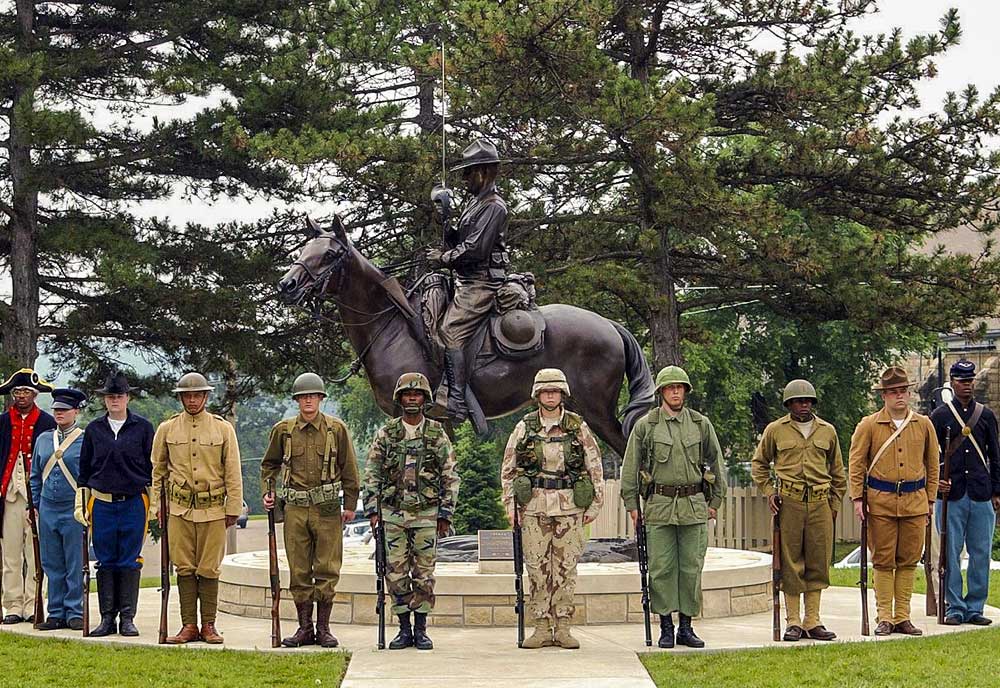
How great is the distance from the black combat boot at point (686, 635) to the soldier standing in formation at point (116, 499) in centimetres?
431

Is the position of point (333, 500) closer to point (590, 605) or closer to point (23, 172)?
point (590, 605)

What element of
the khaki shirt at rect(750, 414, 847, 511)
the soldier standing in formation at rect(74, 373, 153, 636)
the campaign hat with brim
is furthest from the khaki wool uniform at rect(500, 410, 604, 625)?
the campaign hat with brim

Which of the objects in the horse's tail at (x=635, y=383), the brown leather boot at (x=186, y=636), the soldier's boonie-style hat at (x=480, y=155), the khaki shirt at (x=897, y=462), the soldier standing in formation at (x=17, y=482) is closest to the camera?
the brown leather boot at (x=186, y=636)

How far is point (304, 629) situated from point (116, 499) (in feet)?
6.27

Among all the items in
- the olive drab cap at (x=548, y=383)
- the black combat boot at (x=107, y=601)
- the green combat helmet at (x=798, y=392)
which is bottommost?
the black combat boot at (x=107, y=601)

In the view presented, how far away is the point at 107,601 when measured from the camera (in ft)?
37.2

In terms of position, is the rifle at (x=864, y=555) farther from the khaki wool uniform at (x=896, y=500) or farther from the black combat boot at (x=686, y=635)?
the black combat boot at (x=686, y=635)

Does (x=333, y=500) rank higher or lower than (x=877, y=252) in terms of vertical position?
lower

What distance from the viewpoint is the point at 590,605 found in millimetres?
11953

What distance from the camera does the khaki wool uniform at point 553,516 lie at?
10445 mm

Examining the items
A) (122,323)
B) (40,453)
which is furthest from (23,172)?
(40,453)

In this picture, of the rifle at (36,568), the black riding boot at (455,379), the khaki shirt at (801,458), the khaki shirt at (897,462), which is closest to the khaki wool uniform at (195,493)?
the rifle at (36,568)

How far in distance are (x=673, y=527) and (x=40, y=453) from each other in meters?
5.41

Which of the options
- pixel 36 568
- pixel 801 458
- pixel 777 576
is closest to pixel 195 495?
pixel 36 568
